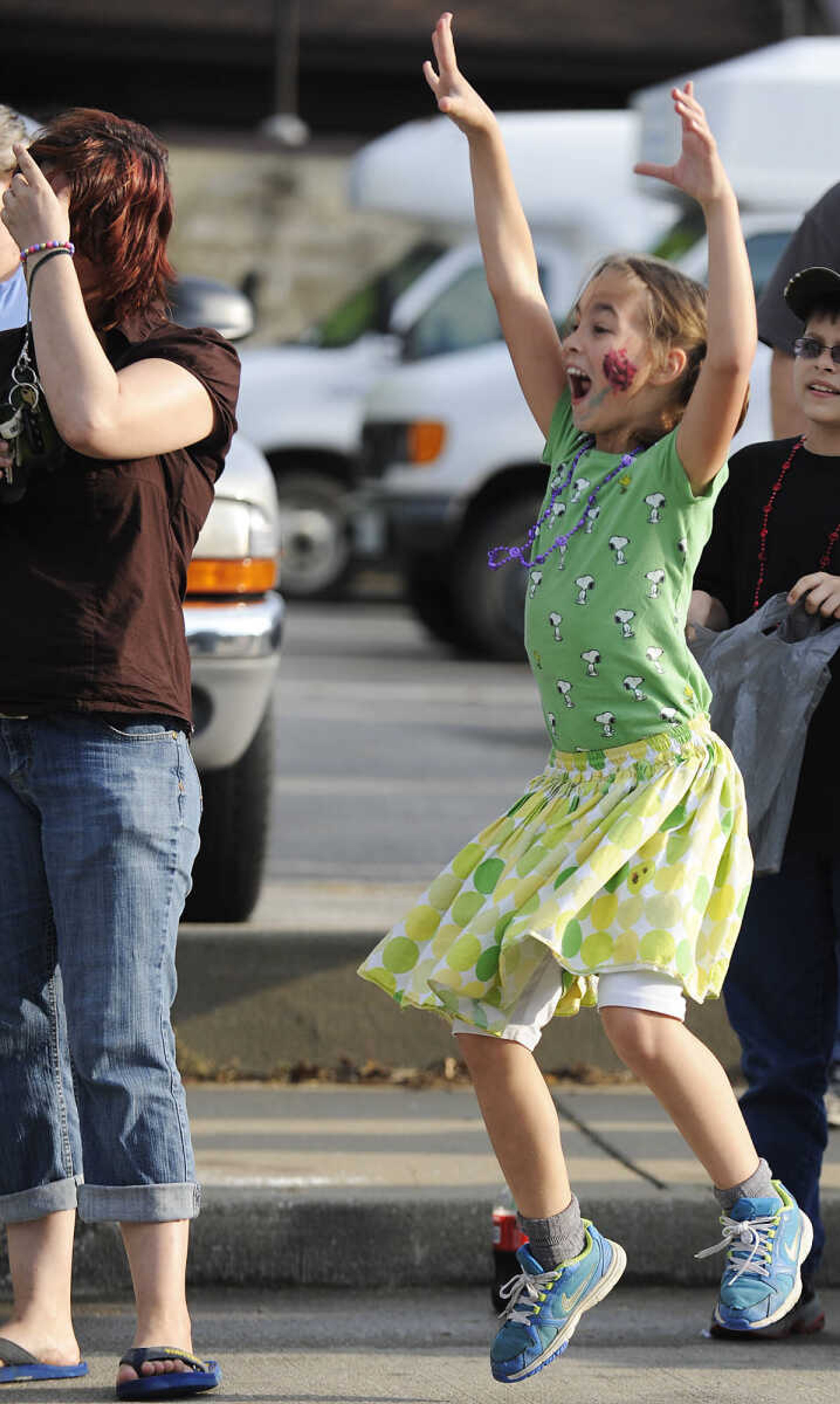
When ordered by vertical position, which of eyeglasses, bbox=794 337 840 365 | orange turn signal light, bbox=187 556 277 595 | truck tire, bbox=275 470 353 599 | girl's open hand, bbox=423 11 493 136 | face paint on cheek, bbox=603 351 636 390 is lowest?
truck tire, bbox=275 470 353 599

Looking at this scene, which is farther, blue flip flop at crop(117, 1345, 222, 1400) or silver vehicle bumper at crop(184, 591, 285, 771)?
silver vehicle bumper at crop(184, 591, 285, 771)

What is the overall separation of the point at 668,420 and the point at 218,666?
1.93 metres

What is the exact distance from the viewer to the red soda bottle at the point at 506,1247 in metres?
3.93

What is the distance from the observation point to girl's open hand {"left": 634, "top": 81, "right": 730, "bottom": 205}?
3297 mm

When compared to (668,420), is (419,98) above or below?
above

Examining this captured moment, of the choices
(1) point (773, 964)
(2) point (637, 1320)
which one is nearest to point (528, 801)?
(1) point (773, 964)

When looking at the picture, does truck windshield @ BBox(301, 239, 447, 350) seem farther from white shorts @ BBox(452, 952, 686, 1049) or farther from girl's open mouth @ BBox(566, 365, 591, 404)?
white shorts @ BBox(452, 952, 686, 1049)

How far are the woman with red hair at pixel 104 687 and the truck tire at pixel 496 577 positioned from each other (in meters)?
9.45

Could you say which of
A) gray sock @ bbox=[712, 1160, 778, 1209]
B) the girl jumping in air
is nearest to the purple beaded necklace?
the girl jumping in air

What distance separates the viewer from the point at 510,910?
334 cm

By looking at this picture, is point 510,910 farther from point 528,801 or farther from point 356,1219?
point 356,1219

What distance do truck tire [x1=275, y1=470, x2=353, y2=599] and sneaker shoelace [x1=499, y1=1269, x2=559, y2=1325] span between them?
504 inches

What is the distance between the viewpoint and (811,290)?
12.2 feet

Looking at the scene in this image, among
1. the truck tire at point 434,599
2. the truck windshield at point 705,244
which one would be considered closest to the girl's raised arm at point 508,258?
the truck windshield at point 705,244
